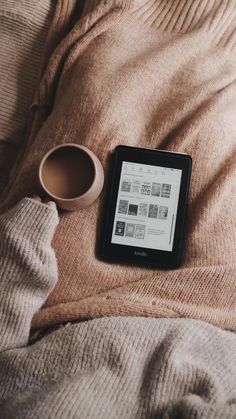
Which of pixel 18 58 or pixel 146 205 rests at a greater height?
pixel 18 58

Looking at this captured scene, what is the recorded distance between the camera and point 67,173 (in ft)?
2.62

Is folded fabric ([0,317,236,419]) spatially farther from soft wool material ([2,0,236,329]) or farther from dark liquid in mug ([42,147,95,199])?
dark liquid in mug ([42,147,95,199])

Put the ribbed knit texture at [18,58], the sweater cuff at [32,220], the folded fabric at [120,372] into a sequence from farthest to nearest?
the ribbed knit texture at [18,58] < the sweater cuff at [32,220] < the folded fabric at [120,372]

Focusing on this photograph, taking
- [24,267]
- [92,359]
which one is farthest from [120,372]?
[24,267]

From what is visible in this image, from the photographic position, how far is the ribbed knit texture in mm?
959

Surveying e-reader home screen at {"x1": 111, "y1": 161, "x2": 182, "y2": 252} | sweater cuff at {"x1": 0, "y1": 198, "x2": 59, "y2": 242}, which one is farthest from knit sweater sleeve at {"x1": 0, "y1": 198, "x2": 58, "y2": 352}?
e-reader home screen at {"x1": 111, "y1": 161, "x2": 182, "y2": 252}

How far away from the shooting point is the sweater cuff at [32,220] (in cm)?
77

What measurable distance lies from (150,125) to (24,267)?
1.05 ft

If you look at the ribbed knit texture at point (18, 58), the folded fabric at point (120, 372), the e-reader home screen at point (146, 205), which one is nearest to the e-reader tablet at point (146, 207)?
the e-reader home screen at point (146, 205)

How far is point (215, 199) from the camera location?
0.83m

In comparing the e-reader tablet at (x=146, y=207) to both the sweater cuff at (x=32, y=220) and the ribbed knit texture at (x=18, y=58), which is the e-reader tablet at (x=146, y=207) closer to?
the sweater cuff at (x=32, y=220)

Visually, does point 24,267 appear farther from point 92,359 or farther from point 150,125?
point 150,125

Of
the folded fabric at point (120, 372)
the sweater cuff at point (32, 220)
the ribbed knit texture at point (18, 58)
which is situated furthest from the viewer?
the ribbed knit texture at point (18, 58)

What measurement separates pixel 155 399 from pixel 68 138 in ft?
1.36
